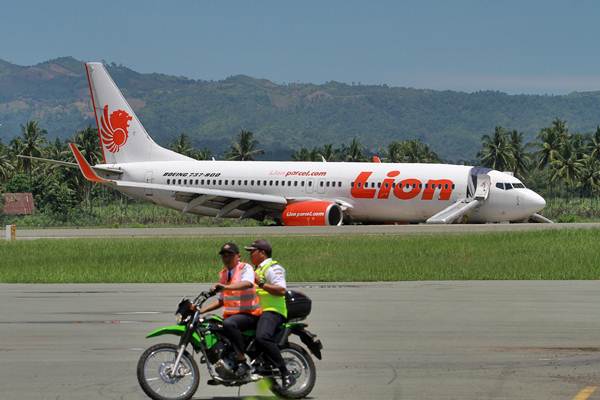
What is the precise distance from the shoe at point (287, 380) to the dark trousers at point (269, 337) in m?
0.07

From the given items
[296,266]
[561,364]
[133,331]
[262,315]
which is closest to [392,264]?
[296,266]

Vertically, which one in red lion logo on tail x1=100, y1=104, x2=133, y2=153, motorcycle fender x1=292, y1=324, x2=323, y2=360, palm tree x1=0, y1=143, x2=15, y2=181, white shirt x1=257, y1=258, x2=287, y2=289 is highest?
red lion logo on tail x1=100, y1=104, x2=133, y2=153

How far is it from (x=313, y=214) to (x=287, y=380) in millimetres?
47487

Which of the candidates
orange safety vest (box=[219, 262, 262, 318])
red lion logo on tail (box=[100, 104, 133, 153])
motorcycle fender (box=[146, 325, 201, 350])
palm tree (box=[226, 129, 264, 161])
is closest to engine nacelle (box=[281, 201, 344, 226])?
red lion logo on tail (box=[100, 104, 133, 153])

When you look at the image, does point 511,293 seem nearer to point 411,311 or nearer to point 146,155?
point 411,311

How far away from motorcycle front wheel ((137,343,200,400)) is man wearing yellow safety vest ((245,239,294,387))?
84 centimetres

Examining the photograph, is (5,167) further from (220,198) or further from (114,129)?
(220,198)

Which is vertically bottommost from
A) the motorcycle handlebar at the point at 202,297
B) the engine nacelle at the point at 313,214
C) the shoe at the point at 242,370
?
the engine nacelle at the point at 313,214

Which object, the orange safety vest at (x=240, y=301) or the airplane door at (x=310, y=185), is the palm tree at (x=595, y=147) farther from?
the orange safety vest at (x=240, y=301)

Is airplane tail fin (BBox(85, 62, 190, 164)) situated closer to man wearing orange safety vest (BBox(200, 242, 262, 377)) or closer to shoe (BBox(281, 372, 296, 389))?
man wearing orange safety vest (BBox(200, 242, 262, 377))

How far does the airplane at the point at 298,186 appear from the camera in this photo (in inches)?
2343

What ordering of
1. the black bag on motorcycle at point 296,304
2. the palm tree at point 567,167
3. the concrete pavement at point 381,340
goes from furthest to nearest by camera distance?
the palm tree at point 567,167, the concrete pavement at point 381,340, the black bag on motorcycle at point 296,304

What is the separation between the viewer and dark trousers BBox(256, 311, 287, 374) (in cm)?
1388

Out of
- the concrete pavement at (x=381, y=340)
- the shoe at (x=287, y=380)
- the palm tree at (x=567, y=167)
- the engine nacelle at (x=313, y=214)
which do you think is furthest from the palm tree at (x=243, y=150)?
the shoe at (x=287, y=380)
